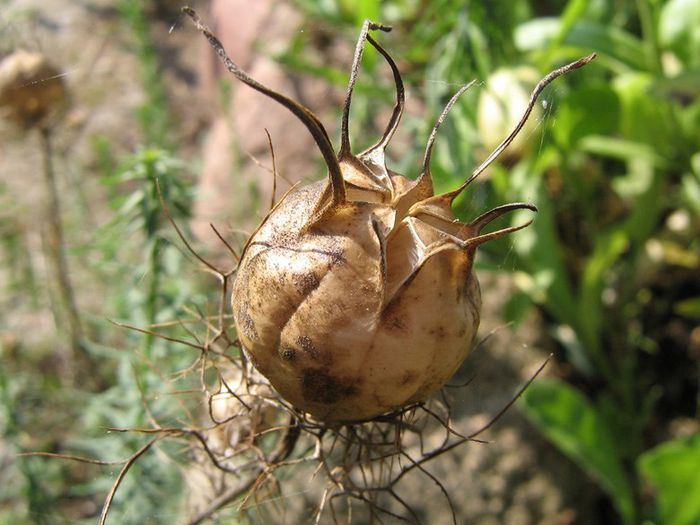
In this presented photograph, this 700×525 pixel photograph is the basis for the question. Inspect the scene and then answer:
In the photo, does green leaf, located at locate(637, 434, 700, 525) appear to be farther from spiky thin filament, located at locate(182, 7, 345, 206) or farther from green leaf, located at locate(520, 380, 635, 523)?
spiky thin filament, located at locate(182, 7, 345, 206)

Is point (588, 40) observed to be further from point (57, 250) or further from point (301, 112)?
point (301, 112)

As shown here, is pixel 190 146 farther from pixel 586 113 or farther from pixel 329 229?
Result: pixel 329 229

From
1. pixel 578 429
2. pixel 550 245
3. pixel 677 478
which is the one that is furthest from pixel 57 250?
pixel 677 478

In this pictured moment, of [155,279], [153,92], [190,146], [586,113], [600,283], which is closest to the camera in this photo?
[155,279]

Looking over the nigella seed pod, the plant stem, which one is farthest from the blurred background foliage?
the nigella seed pod

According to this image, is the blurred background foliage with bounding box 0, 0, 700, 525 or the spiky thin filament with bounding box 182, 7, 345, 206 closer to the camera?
the spiky thin filament with bounding box 182, 7, 345, 206

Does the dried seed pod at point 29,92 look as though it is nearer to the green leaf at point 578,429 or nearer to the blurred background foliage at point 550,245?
the blurred background foliage at point 550,245

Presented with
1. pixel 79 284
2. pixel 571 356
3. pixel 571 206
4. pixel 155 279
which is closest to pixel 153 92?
pixel 79 284
